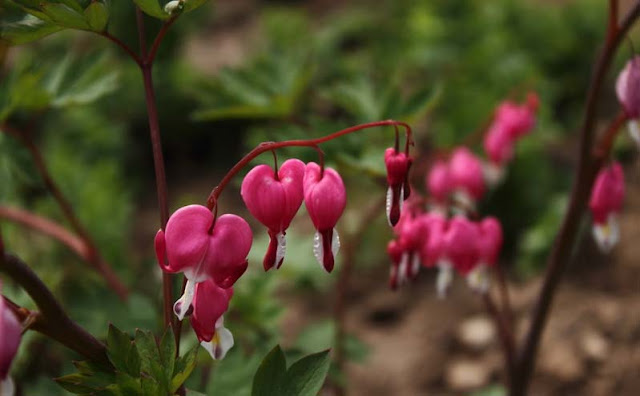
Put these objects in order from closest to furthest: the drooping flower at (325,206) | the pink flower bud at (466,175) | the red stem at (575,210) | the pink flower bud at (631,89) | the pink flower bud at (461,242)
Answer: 1. the drooping flower at (325,206)
2. the pink flower bud at (631,89)
3. the red stem at (575,210)
4. the pink flower bud at (461,242)
5. the pink flower bud at (466,175)

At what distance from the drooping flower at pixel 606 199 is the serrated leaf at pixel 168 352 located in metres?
0.81

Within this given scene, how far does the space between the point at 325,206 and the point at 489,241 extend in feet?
2.21

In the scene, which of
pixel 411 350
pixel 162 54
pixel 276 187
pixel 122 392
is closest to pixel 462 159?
pixel 411 350

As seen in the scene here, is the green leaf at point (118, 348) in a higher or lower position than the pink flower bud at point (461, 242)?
higher

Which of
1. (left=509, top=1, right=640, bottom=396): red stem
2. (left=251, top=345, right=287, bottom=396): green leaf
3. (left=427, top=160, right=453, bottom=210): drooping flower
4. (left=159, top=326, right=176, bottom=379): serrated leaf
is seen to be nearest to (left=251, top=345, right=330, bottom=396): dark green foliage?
(left=251, top=345, right=287, bottom=396): green leaf

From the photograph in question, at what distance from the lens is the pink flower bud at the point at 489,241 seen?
156cm

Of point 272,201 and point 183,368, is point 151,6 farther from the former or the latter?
point 183,368

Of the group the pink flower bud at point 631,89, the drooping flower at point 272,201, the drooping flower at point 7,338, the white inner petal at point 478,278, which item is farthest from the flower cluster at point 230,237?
the white inner petal at point 478,278

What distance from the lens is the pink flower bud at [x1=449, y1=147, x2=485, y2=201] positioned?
201 centimetres

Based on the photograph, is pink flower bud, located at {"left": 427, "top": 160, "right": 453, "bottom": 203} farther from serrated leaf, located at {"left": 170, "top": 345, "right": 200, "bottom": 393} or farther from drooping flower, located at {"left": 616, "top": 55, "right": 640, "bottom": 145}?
serrated leaf, located at {"left": 170, "top": 345, "right": 200, "bottom": 393}

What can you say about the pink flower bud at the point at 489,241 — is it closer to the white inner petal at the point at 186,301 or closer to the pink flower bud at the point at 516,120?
the pink flower bud at the point at 516,120

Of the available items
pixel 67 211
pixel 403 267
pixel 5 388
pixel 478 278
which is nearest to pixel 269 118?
pixel 67 211

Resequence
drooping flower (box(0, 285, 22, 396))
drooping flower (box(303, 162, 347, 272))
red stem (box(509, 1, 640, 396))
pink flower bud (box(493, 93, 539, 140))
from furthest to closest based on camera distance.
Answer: pink flower bud (box(493, 93, 539, 140))
red stem (box(509, 1, 640, 396))
drooping flower (box(303, 162, 347, 272))
drooping flower (box(0, 285, 22, 396))

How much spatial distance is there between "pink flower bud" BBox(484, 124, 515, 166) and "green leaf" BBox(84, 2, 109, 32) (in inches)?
50.8
